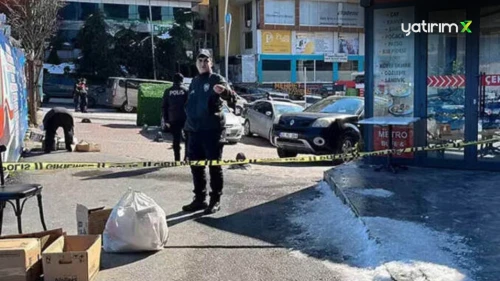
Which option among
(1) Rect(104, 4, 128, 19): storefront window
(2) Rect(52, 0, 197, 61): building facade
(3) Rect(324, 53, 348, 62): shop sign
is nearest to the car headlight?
(2) Rect(52, 0, 197, 61): building facade

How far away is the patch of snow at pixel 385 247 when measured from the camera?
4.78 m

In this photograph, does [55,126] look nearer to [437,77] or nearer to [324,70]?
[437,77]

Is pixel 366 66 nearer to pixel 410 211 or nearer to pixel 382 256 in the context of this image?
pixel 410 211

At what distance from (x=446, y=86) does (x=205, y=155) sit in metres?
4.11

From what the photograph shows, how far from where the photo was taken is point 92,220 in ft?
19.7

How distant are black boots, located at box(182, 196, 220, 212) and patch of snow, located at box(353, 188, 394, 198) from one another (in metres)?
1.77

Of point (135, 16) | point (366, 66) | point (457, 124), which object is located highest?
point (135, 16)

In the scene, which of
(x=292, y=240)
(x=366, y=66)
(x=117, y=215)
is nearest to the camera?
(x=117, y=215)

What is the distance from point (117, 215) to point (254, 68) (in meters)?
48.4

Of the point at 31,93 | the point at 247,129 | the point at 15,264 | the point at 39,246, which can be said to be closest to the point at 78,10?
the point at 31,93

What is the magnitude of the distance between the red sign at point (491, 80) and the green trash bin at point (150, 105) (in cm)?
1404

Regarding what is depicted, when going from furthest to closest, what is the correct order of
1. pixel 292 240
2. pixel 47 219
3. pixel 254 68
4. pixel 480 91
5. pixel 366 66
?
1. pixel 254 68
2. pixel 366 66
3. pixel 480 91
4. pixel 47 219
5. pixel 292 240

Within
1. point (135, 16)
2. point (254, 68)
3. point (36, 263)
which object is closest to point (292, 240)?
point (36, 263)

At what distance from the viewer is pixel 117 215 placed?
5.68 metres
